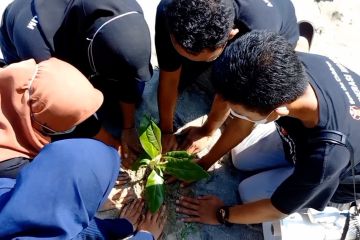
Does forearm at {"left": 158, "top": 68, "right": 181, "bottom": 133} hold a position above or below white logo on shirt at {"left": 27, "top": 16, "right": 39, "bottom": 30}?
below

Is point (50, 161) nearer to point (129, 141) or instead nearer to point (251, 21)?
point (251, 21)

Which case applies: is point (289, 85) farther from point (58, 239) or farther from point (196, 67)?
point (196, 67)

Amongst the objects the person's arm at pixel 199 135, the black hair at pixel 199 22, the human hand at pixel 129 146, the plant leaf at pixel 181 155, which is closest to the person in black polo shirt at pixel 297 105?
the black hair at pixel 199 22

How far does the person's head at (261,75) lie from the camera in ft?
4.66

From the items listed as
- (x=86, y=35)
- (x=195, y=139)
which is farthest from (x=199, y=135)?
(x=86, y=35)

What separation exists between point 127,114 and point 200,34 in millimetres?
839

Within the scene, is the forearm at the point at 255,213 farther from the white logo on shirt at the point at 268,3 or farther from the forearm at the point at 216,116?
the white logo on shirt at the point at 268,3

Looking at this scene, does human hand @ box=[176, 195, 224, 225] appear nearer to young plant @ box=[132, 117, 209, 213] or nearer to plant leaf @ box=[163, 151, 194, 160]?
young plant @ box=[132, 117, 209, 213]

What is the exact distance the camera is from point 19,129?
5.36 feet

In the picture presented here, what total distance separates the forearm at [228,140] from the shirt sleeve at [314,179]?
1.54ft

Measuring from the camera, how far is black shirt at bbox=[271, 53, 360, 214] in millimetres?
1559

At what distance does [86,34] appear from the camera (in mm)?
1841

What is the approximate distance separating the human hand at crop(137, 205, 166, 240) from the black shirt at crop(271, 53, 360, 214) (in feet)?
2.26

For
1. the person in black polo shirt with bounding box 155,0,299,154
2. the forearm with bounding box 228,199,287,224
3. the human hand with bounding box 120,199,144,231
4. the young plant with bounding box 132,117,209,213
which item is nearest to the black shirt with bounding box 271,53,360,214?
the forearm with bounding box 228,199,287,224
